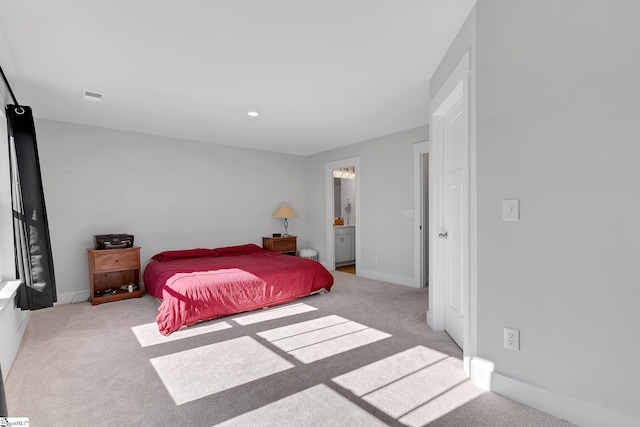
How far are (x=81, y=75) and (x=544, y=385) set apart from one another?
400 cm

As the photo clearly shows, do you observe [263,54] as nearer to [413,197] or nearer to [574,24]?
[574,24]

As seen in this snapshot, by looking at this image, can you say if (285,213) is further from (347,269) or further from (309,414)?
(309,414)

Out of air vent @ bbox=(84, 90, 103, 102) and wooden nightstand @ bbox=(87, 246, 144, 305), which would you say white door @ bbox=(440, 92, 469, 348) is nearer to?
air vent @ bbox=(84, 90, 103, 102)

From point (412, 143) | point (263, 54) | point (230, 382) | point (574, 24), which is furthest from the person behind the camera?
point (412, 143)

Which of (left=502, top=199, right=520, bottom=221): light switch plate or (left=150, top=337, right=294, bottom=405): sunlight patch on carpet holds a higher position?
(left=502, top=199, right=520, bottom=221): light switch plate

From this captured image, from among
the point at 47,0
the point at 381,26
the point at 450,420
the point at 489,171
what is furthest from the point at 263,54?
the point at 450,420

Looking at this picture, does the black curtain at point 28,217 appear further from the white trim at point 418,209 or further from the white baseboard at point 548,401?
the white trim at point 418,209

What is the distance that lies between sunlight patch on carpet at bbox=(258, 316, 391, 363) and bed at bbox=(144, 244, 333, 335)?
676 millimetres

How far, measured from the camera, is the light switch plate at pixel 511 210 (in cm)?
173

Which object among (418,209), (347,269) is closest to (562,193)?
(418,209)

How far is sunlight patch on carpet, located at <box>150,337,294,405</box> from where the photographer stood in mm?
1992

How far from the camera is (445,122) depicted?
2.80 meters

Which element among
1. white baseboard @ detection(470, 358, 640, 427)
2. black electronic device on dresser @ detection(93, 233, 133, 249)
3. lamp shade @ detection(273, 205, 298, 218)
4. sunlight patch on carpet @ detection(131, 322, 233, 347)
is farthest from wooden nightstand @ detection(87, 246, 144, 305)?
white baseboard @ detection(470, 358, 640, 427)

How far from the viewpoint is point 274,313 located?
350 cm
